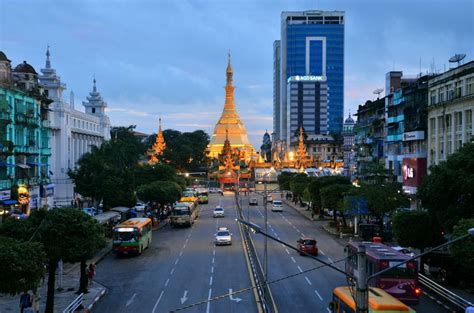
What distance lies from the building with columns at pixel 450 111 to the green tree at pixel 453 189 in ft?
57.6

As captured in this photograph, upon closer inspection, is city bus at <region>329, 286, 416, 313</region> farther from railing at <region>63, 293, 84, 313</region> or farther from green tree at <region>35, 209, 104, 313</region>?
railing at <region>63, 293, 84, 313</region>

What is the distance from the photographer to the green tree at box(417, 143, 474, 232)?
109 feet

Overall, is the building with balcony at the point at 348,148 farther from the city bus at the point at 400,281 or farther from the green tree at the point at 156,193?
the city bus at the point at 400,281

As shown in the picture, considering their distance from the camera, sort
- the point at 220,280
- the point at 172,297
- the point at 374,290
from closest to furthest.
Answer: the point at 374,290, the point at 172,297, the point at 220,280

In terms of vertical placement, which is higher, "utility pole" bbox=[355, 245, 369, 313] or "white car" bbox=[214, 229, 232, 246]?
"utility pole" bbox=[355, 245, 369, 313]

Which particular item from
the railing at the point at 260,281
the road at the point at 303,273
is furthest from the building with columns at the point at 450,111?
the railing at the point at 260,281

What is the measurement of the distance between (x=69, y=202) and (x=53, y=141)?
8.06m

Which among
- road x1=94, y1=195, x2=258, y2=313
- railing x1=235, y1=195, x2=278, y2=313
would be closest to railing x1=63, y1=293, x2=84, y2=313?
road x1=94, y1=195, x2=258, y2=313

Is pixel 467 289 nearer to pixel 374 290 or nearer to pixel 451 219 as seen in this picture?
pixel 451 219

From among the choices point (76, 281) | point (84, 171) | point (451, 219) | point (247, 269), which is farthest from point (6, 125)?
point (451, 219)

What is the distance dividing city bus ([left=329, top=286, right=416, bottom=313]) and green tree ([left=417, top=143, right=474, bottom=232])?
11.6 metres

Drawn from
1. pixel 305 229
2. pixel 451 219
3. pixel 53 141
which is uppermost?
pixel 53 141

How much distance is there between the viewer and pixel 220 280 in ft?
117

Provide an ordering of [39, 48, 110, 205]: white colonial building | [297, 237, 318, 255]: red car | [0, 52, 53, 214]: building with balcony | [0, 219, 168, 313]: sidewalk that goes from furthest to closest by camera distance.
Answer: [39, 48, 110, 205]: white colonial building → [0, 52, 53, 214]: building with balcony → [297, 237, 318, 255]: red car → [0, 219, 168, 313]: sidewalk
